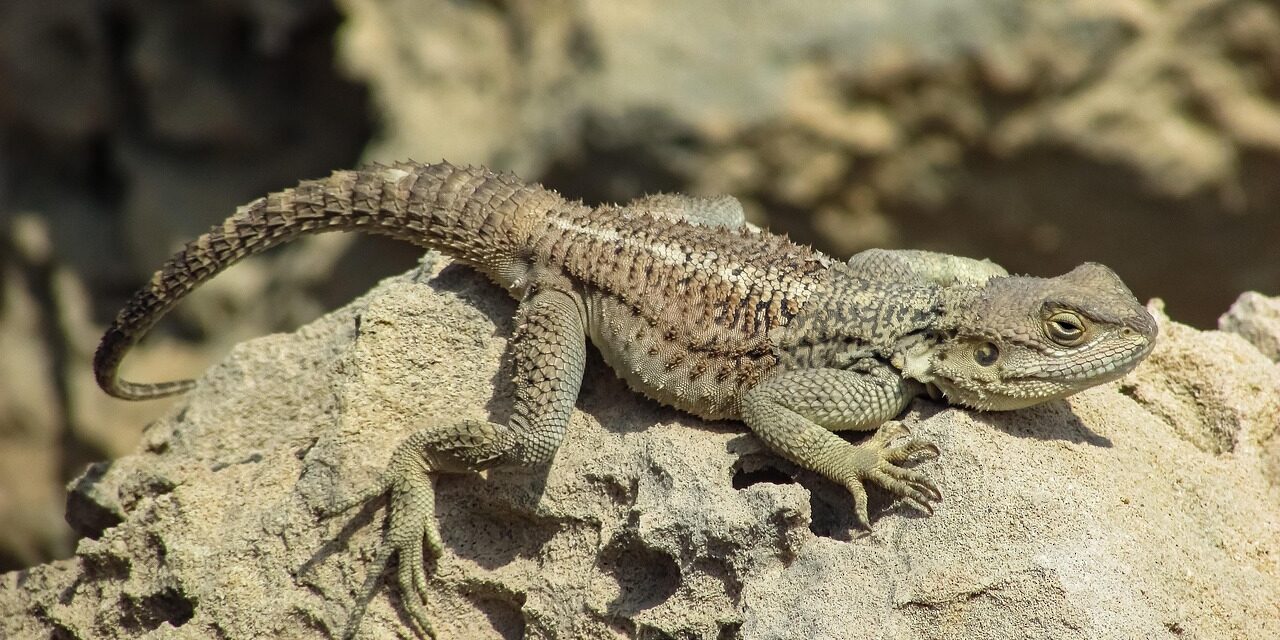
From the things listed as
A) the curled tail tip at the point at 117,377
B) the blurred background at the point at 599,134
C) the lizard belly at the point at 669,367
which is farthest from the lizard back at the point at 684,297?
the blurred background at the point at 599,134

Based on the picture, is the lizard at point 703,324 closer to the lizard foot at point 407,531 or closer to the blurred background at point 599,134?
the lizard foot at point 407,531

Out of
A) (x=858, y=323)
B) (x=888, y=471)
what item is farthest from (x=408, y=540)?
(x=858, y=323)

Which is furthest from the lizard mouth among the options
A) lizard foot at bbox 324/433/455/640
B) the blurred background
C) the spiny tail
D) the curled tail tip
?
the blurred background

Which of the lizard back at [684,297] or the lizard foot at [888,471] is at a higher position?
the lizard back at [684,297]

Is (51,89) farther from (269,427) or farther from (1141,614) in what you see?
(1141,614)

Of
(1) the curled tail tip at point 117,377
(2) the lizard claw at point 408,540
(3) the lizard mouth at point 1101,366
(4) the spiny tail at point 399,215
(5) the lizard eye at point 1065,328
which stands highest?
(4) the spiny tail at point 399,215

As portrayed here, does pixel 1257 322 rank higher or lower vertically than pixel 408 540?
higher

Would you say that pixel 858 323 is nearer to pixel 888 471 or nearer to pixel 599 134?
pixel 888 471
